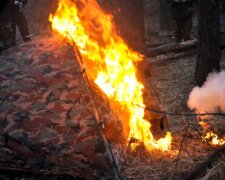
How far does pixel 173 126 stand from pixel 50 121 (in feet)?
8.96

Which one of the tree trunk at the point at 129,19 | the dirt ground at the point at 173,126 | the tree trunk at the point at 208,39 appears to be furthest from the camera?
the tree trunk at the point at 129,19

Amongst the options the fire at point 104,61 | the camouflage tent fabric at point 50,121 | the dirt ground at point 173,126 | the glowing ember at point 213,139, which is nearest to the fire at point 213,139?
the glowing ember at point 213,139

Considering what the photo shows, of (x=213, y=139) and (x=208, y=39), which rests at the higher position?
A: (x=208, y=39)

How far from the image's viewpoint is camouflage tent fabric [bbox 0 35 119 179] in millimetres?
4418

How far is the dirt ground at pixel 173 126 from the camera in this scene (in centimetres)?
476

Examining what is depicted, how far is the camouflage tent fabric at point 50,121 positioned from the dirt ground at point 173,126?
0.67 meters

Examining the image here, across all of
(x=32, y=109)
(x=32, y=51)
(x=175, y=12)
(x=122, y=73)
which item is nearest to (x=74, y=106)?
(x=32, y=109)

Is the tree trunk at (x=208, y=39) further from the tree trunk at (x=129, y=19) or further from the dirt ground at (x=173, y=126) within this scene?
the tree trunk at (x=129, y=19)

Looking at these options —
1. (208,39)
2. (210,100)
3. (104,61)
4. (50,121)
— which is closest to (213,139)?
(210,100)

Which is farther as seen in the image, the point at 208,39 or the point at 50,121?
the point at 208,39

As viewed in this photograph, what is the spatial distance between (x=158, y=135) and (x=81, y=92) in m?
1.96

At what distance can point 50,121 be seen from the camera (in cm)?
461

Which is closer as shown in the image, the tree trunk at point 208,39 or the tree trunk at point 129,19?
the tree trunk at point 208,39

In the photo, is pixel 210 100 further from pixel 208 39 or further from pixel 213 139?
pixel 208 39
